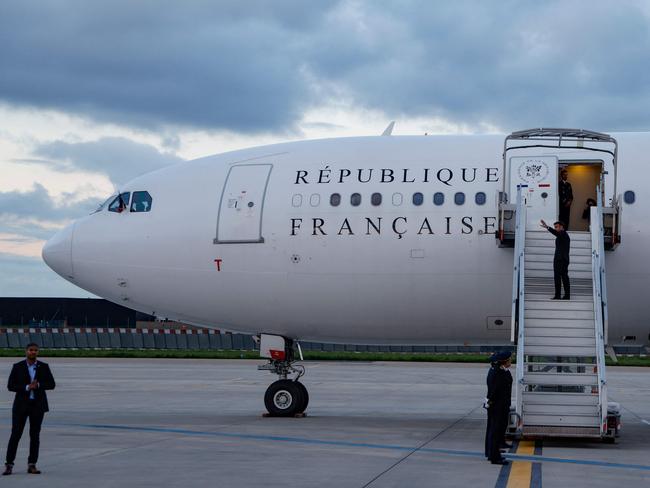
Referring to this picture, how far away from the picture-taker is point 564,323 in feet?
62.2

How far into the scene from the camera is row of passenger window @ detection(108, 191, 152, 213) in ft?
75.4

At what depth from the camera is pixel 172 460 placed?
50.6 ft

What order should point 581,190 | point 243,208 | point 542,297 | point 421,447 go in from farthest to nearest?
point 581,190
point 243,208
point 542,297
point 421,447

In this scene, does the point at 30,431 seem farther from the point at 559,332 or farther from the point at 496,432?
the point at 559,332

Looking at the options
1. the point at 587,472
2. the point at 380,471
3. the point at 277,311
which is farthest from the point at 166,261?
the point at 587,472

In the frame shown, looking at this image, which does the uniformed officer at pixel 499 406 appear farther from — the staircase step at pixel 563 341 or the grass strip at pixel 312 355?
the grass strip at pixel 312 355

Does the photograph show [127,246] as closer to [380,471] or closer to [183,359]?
[380,471]

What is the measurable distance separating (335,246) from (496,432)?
22.4ft

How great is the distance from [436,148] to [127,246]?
6856mm

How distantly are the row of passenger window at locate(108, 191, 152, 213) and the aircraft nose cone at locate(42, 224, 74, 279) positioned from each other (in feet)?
3.48

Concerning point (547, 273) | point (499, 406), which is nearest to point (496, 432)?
point (499, 406)

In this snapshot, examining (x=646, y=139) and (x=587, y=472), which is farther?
(x=646, y=139)

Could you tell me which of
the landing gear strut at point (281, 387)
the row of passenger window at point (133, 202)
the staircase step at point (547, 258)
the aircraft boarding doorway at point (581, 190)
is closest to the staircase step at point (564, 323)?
the staircase step at point (547, 258)

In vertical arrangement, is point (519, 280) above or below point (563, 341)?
above
